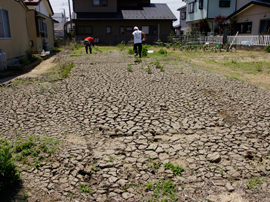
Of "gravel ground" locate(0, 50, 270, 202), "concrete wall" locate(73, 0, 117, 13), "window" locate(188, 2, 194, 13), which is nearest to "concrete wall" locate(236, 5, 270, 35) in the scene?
"window" locate(188, 2, 194, 13)

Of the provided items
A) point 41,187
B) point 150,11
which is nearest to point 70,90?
point 41,187

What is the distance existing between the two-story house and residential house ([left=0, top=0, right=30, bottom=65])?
16.4m

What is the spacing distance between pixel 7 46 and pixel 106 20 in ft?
66.2

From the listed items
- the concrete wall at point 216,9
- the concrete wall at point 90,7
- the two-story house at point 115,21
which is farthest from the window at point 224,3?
the concrete wall at point 90,7

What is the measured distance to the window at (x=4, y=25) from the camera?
1037cm

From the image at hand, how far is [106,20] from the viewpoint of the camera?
29406 mm

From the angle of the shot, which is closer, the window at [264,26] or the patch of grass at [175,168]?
the patch of grass at [175,168]

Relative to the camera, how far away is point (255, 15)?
73.9ft

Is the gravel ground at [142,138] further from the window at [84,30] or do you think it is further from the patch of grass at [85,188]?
the window at [84,30]

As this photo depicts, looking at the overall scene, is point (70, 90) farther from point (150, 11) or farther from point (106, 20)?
point (150, 11)

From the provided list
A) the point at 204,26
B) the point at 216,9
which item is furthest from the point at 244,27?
the point at 216,9

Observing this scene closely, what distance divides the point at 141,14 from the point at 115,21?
330 centimetres

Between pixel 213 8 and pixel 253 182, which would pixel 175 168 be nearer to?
pixel 253 182

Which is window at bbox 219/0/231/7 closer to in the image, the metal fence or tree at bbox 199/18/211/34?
tree at bbox 199/18/211/34
